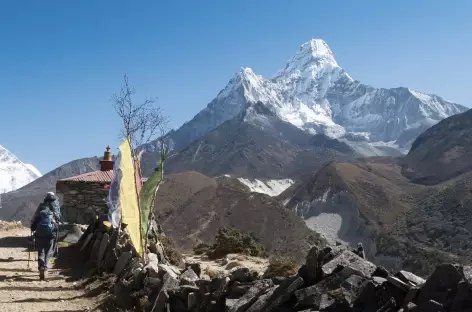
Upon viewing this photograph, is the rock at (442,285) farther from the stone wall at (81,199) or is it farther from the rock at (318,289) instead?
the stone wall at (81,199)

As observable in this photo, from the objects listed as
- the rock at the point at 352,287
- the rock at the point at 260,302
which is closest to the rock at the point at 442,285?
the rock at the point at 352,287

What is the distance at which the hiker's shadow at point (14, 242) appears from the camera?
59.2 feet

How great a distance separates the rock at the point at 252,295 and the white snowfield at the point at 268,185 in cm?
15539

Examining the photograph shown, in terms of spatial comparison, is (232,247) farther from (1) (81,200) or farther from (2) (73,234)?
(1) (81,200)

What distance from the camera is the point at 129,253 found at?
1084 centimetres

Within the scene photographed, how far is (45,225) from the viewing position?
11.7 meters

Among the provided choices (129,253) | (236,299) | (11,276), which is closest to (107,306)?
(129,253)

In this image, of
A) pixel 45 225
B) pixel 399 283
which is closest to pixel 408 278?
pixel 399 283

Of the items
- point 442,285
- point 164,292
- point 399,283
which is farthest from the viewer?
point 164,292

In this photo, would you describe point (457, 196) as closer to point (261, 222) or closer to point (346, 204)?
point (346, 204)

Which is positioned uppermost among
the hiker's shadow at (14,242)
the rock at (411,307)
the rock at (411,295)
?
the hiker's shadow at (14,242)

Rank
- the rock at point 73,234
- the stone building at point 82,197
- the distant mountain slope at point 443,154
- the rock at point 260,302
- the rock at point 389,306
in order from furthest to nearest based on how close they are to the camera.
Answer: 1. the distant mountain slope at point 443,154
2. the stone building at point 82,197
3. the rock at point 73,234
4. the rock at point 260,302
5. the rock at point 389,306

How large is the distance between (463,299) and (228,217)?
80403mm

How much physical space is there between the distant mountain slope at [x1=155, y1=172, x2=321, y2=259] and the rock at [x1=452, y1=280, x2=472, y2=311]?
54.6 meters
